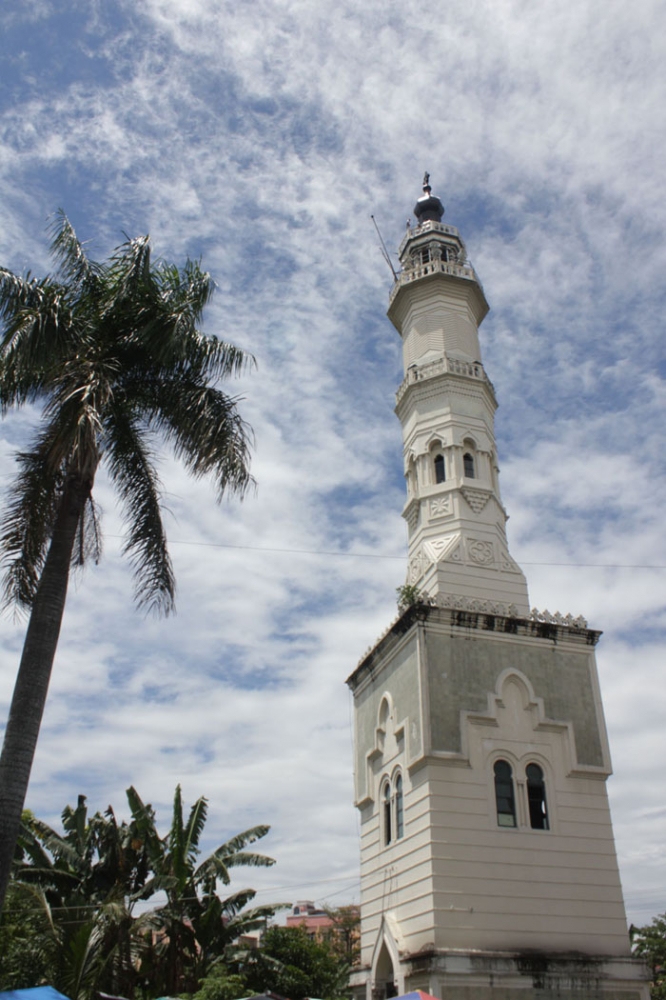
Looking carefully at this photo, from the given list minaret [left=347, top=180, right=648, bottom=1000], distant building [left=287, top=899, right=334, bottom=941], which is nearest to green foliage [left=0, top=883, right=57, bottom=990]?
minaret [left=347, top=180, right=648, bottom=1000]

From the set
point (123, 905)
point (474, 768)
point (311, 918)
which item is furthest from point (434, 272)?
point (311, 918)

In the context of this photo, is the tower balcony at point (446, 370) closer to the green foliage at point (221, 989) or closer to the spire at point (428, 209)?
the spire at point (428, 209)

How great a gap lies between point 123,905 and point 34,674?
12948mm

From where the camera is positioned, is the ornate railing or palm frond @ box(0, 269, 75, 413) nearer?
palm frond @ box(0, 269, 75, 413)

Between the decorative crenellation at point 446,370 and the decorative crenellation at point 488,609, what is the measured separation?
8290 mm

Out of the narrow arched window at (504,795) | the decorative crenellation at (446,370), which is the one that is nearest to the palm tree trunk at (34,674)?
the narrow arched window at (504,795)

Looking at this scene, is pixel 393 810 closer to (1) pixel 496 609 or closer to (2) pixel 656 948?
(1) pixel 496 609

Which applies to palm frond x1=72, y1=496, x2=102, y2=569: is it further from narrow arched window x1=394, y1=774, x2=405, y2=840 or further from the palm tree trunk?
narrow arched window x1=394, y1=774, x2=405, y2=840

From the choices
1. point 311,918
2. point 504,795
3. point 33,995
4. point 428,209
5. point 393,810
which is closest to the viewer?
point 33,995

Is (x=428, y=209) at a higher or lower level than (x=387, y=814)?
higher

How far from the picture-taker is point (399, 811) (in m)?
22.9

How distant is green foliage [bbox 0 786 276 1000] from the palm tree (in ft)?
33.2

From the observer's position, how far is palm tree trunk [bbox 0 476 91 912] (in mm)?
10188

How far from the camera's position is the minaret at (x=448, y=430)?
25.5 metres
